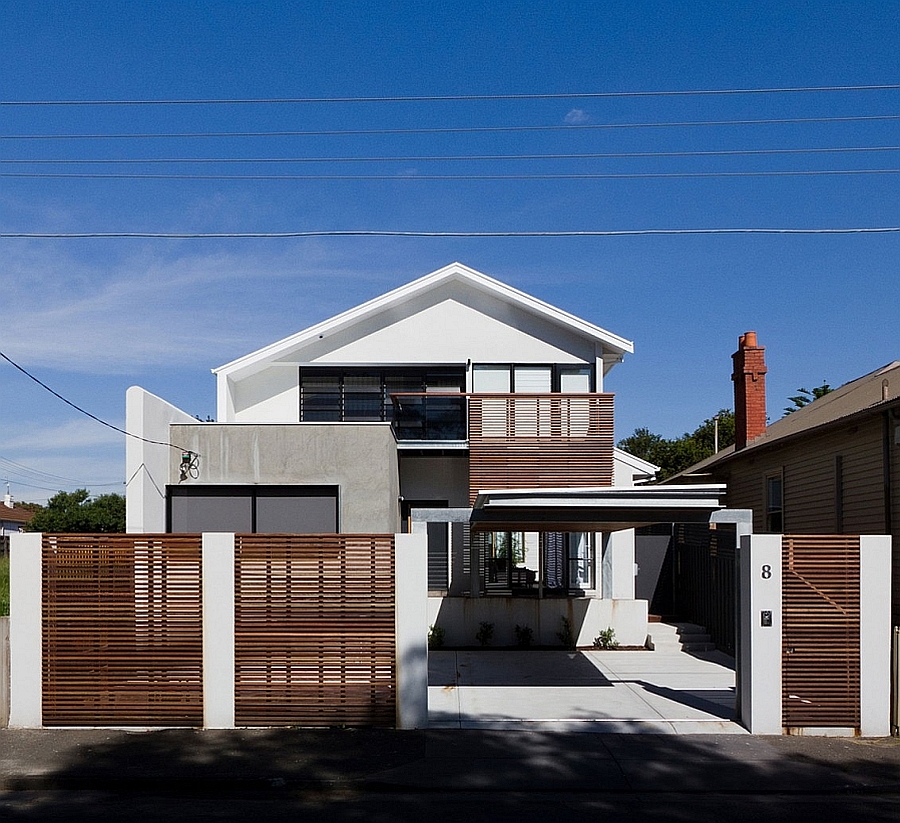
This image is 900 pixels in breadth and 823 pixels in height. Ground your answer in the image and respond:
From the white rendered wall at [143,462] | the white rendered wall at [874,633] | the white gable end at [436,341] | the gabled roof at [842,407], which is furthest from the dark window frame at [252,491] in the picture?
the white rendered wall at [874,633]

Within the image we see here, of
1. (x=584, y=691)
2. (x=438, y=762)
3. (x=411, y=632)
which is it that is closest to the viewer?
(x=438, y=762)

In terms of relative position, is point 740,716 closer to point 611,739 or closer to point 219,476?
point 611,739

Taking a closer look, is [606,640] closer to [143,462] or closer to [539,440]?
[539,440]

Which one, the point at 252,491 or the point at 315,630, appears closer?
the point at 315,630

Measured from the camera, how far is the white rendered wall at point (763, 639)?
11.1 meters

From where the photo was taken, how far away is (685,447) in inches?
2184

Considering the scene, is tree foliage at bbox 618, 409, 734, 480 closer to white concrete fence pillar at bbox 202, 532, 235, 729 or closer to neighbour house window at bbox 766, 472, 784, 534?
neighbour house window at bbox 766, 472, 784, 534

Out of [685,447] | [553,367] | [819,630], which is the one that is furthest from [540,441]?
[685,447]

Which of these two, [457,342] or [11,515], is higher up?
[457,342]

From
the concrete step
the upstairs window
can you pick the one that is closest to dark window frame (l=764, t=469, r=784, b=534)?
the concrete step

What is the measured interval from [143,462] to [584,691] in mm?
7334

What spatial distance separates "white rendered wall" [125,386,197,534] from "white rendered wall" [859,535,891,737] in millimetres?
9632

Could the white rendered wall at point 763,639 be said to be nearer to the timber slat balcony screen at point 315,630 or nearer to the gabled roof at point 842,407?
the timber slat balcony screen at point 315,630

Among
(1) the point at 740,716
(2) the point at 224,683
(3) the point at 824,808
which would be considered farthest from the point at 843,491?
(2) the point at 224,683
